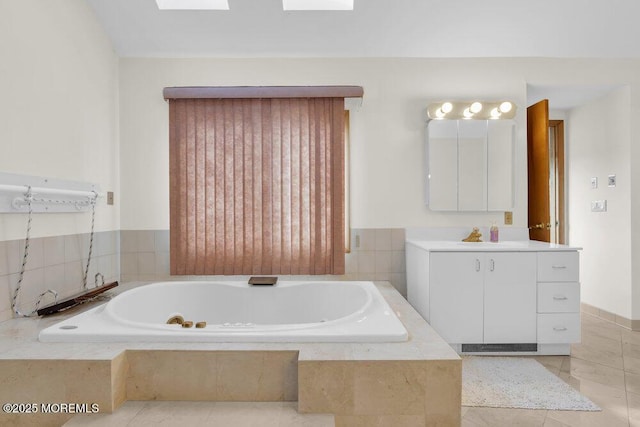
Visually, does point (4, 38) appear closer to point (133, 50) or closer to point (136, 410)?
point (133, 50)

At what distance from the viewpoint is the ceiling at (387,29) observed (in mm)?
2521

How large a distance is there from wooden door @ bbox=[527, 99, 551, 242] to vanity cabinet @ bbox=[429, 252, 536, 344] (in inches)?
25.8

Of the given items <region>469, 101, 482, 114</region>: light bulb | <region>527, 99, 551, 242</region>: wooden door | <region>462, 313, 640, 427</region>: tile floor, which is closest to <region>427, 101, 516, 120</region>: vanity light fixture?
<region>469, 101, 482, 114</region>: light bulb

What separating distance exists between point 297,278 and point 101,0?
7.68 feet

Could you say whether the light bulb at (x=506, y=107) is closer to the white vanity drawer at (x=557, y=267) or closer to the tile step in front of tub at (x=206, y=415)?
the white vanity drawer at (x=557, y=267)

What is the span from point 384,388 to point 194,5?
2.63 metres

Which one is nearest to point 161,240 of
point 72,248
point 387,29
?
point 72,248

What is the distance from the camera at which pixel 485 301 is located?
8.02 feet

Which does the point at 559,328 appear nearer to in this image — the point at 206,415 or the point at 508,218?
the point at 508,218

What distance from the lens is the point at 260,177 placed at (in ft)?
9.17

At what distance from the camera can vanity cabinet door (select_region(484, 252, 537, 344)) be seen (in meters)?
2.44

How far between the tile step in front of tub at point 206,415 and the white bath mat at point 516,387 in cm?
107

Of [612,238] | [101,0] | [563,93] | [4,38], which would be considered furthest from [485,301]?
[101,0]

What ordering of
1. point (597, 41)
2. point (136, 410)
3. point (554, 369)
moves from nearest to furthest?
1. point (136, 410)
2. point (554, 369)
3. point (597, 41)
